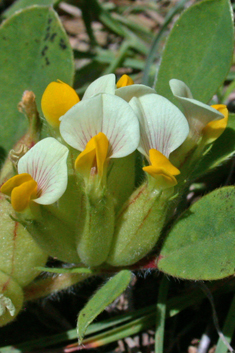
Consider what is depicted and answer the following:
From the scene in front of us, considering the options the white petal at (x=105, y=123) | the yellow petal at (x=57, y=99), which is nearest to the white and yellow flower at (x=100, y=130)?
the white petal at (x=105, y=123)


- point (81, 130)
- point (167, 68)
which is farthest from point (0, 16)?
point (81, 130)

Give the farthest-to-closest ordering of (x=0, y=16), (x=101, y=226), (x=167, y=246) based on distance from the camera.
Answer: (x=0, y=16), (x=167, y=246), (x=101, y=226)

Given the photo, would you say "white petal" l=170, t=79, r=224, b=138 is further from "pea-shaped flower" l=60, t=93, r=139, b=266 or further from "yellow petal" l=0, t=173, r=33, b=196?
"yellow petal" l=0, t=173, r=33, b=196

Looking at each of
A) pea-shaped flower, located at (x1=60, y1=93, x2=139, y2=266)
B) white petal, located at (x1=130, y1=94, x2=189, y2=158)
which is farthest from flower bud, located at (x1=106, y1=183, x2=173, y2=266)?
white petal, located at (x1=130, y1=94, x2=189, y2=158)

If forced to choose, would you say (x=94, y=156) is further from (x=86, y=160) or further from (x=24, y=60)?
(x=24, y=60)

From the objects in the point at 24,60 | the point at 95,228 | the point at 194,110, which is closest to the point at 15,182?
the point at 95,228

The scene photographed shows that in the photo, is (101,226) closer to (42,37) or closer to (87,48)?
(42,37)

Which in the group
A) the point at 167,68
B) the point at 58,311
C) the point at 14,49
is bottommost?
the point at 58,311

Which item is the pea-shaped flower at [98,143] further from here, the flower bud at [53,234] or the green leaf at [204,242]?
the green leaf at [204,242]
